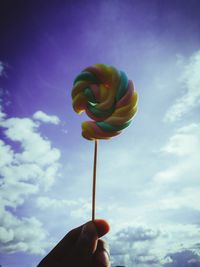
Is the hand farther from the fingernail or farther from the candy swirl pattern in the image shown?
the candy swirl pattern

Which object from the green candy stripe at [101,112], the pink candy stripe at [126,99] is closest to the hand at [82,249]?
the green candy stripe at [101,112]

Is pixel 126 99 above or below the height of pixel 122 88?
below

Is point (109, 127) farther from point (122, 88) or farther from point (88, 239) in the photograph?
point (88, 239)

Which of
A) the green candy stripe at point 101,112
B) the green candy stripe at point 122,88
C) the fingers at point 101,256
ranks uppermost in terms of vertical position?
the green candy stripe at point 122,88

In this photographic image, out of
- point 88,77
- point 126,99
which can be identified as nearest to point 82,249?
point 126,99

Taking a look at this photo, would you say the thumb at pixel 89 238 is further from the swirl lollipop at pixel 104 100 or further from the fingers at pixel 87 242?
the swirl lollipop at pixel 104 100

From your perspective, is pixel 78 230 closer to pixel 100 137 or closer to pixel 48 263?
pixel 48 263

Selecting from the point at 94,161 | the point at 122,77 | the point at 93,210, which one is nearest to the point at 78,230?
the point at 93,210

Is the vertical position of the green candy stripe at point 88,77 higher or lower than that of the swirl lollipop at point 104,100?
higher
